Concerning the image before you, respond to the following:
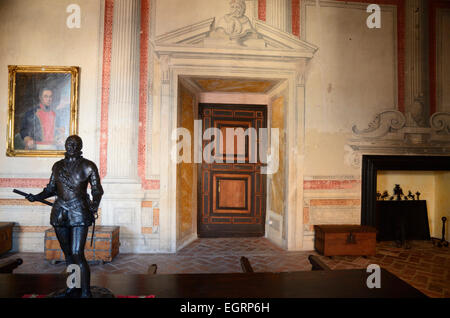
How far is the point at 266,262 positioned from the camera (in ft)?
13.9

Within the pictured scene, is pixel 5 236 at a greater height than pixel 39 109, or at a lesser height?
lesser

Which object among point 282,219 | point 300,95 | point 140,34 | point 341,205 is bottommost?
point 282,219

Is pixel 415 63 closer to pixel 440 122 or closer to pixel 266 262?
pixel 440 122

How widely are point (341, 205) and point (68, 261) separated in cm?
469

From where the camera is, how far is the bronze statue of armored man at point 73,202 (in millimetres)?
1703

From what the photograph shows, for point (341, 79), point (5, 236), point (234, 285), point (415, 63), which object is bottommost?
point (5, 236)

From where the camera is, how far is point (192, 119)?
560cm

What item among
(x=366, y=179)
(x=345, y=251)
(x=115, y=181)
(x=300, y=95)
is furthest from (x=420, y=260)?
(x=115, y=181)

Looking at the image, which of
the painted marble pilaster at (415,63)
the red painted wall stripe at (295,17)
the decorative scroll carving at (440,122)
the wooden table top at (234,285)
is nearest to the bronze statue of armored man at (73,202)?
the wooden table top at (234,285)

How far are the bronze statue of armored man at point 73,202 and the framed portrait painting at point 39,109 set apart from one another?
10.7 feet

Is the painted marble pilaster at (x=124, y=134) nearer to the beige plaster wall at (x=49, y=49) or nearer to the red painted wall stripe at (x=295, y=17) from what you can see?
the beige plaster wall at (x=49, y=49)

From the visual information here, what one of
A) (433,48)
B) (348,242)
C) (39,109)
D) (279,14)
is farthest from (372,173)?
(39,109)

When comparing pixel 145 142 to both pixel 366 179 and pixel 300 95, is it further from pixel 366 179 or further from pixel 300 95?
pixel 366 179

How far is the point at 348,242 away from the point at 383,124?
243cm
